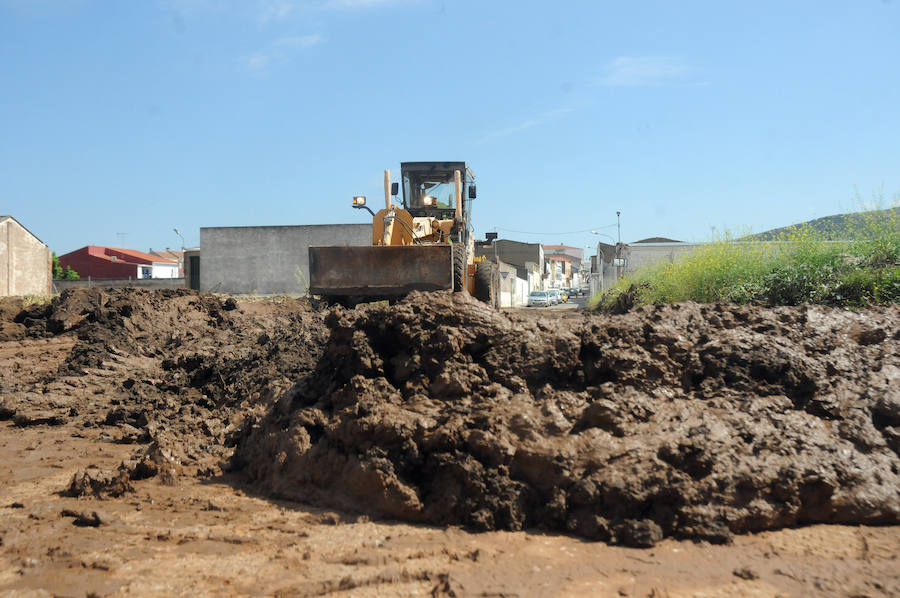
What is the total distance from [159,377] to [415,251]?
4.22m

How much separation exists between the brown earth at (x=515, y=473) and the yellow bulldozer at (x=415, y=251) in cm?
558

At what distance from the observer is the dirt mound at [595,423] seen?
12.6 feet

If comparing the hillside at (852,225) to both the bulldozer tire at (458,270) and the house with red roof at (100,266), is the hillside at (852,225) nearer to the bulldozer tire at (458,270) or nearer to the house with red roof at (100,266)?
the bulldozer tire at (458,270)

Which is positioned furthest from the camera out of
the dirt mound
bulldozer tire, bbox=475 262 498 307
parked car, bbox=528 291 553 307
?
parked car, bbox=528 291 553 307

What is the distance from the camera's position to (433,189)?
47.2 ft

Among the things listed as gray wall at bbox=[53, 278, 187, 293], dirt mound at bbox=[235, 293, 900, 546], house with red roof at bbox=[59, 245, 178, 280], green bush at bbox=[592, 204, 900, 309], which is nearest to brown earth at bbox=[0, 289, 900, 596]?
dirt mound at bbox=[235, 293, 900, 546]

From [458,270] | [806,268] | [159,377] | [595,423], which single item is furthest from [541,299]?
[595,423]

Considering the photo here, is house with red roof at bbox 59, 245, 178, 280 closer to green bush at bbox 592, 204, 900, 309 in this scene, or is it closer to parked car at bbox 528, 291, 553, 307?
parked car at bbox 528, 291, 553, 307

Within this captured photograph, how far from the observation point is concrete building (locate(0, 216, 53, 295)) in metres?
31.2

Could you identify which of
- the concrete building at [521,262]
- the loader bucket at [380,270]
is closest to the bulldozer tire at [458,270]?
the loader bucket at [380,270]

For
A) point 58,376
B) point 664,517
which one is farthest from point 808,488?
point 58,376

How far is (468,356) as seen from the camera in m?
4.72

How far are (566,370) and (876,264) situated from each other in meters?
6.66

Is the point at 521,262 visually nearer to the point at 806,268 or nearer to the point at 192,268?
the point at 192,268
